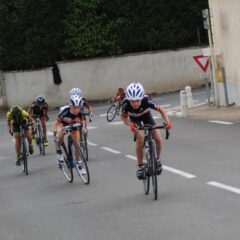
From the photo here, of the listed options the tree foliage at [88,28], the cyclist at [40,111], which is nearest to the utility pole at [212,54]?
the cyclist at [40,111]

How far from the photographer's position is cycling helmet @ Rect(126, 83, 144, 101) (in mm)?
10594

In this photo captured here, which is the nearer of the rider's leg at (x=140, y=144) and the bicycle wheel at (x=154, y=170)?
the bicycle wheel at (x=154, y=170)

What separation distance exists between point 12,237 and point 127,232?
1.48 m

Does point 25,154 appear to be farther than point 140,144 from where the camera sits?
Yes

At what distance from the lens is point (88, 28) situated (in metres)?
45.8

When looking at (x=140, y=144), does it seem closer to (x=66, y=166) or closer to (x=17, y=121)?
(x=66, y=166)

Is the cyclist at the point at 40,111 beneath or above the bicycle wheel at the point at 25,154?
above

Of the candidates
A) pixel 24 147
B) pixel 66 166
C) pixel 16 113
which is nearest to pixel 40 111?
pixel 16 113

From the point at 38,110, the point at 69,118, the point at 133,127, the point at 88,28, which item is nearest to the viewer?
the point at 133,127

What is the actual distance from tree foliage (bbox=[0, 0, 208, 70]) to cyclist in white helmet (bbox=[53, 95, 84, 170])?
32.3 m

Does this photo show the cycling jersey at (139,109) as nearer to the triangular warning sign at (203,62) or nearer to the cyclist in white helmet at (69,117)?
the cyclist in white helmet at (69,117)

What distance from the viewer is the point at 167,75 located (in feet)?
150

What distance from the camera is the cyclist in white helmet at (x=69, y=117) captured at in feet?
43.5

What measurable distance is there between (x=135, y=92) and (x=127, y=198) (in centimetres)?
165
